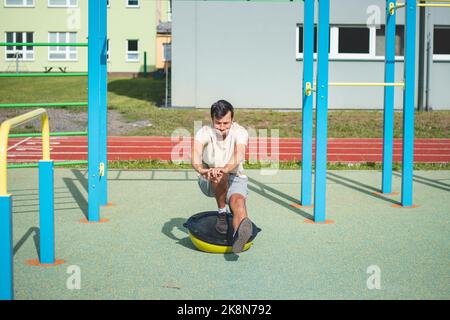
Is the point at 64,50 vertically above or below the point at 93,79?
above

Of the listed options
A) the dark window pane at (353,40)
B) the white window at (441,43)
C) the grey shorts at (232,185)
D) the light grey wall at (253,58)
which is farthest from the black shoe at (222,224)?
the white window at (441,43)

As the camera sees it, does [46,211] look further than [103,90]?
No

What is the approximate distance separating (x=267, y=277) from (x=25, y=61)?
2902cm

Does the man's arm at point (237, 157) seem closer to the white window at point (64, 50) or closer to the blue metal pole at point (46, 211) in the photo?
the blue metal pole at point (46, 211)

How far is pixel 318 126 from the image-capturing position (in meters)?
5.99

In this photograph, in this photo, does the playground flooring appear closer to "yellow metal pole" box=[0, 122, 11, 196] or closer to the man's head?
"yellow metal pole" box=[0, 122, 11, 196]

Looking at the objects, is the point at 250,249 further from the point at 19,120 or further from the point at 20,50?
the point at 20,50

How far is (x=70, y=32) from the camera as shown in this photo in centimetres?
3162

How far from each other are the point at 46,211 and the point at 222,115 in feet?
4.91

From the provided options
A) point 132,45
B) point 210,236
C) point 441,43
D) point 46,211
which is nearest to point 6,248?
point 46,211

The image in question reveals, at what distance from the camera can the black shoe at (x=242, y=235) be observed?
461 centimetres
